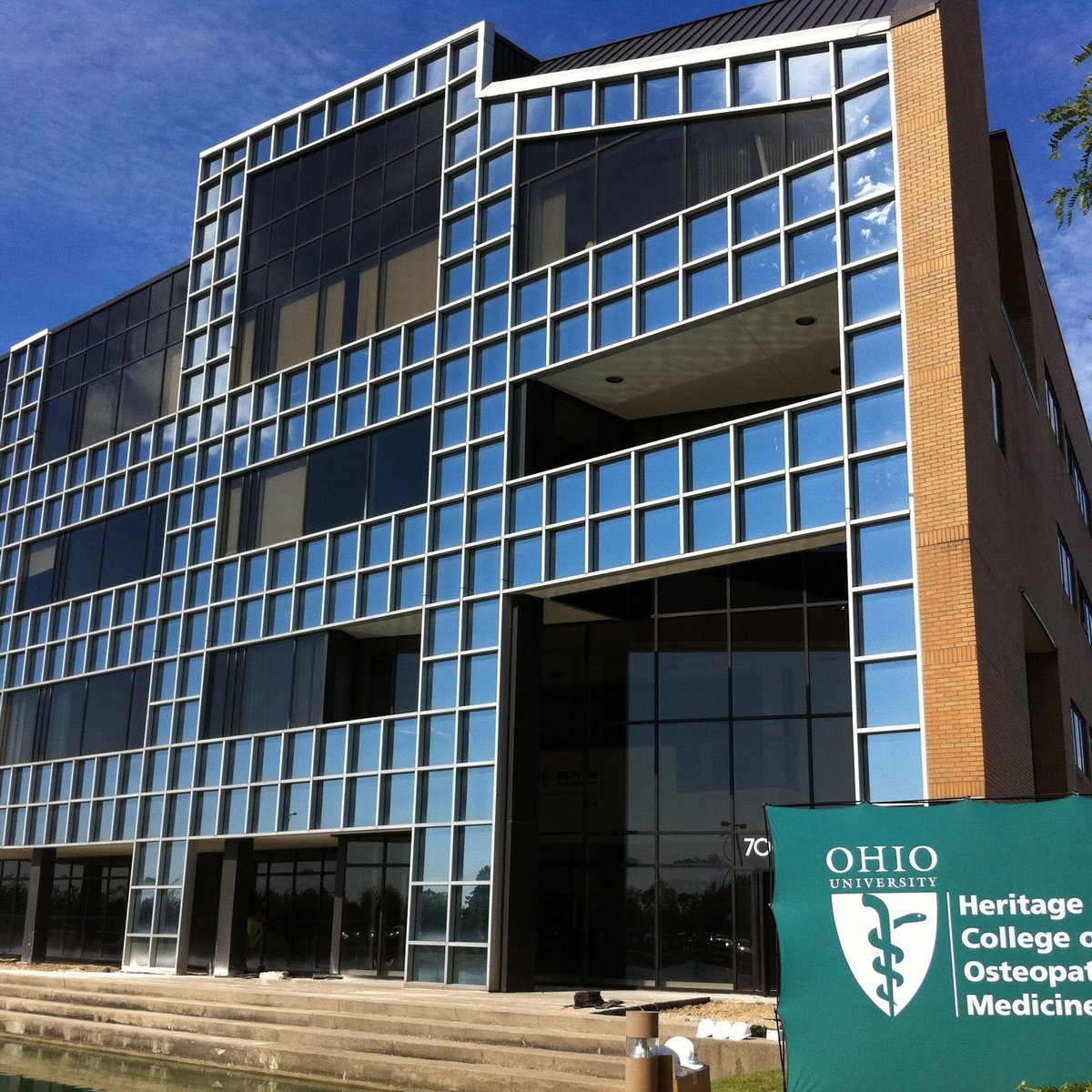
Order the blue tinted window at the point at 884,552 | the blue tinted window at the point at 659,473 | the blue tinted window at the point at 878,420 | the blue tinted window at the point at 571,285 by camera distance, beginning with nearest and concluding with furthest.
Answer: the blue tinted window at the point at 884,552
the blue tinted window at the point at 878,420
the blue tinted window at the point at 659,473
the blue tinted window at the point at 571,285

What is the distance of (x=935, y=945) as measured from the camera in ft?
37.7

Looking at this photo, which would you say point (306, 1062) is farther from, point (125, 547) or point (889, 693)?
point (125, 547)

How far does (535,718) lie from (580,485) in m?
4.87

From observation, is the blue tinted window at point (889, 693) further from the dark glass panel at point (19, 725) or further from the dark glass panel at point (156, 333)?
the dark glass panel at point (19, 725)

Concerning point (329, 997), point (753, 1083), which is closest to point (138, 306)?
point (329, 997)

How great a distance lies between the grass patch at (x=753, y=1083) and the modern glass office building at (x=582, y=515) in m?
5.15

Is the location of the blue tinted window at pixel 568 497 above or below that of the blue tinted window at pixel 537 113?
below

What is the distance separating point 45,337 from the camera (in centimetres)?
4288

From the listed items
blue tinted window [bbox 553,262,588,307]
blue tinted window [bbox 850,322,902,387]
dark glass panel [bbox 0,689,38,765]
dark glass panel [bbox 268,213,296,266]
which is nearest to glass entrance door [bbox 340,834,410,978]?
blue tinted window [bbox 553,262,588,307]

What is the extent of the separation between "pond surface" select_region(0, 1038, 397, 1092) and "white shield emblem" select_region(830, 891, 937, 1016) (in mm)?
9522

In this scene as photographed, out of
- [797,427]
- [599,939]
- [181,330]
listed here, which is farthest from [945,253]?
[181,330]

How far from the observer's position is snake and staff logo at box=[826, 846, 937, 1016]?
37.9 feet

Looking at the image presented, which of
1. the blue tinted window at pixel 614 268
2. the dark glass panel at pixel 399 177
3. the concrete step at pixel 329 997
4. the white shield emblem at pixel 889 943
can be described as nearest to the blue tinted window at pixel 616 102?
the blue tinted window at pixel 614 268

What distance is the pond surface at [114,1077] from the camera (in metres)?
18.5
